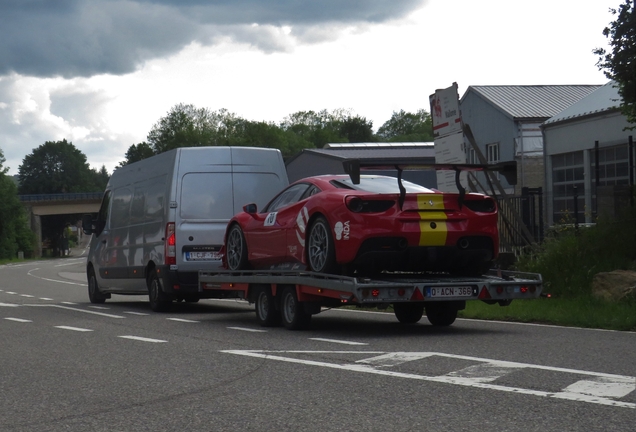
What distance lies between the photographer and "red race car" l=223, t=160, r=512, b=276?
10953mm

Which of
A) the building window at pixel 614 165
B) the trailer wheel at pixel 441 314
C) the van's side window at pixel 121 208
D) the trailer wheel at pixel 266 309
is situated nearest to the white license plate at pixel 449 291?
the trailer wheel at pixel 441 314

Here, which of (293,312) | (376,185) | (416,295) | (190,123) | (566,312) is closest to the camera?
(416,295)

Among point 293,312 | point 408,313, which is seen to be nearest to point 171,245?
point 293,312

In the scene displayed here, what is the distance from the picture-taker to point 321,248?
1151 centimetres

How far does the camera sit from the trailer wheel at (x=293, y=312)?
11.9 m

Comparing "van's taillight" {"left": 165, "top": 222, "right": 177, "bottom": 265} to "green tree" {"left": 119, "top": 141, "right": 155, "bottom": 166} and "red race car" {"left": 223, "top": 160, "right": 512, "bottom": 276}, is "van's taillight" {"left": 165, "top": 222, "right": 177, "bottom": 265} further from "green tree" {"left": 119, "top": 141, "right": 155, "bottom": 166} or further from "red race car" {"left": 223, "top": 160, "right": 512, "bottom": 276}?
"green tree" {"left": 119, "top": 141, "right": 155, "bottom": 166}

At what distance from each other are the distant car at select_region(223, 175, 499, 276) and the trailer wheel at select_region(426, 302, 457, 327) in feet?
1.97

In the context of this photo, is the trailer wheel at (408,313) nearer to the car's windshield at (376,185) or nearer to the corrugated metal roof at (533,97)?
the car's windshield at (376,185)

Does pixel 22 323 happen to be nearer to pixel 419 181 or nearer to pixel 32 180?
pixel 419 181

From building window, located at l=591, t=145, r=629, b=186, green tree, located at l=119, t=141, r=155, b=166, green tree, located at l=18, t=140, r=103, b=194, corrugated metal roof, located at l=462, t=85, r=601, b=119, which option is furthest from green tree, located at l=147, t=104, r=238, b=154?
building window, located at l=591, t=145, r=629, b=186

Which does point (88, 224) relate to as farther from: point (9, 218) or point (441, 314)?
point (9, 218)

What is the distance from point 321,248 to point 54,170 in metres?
150

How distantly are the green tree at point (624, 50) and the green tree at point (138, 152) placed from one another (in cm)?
12825

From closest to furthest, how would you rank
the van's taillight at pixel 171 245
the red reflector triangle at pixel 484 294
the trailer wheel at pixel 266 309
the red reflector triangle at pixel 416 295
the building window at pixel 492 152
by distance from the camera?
the red reflector triangle at pixel 416 295
the red reflector triangle at pixel 484 294
the trailer wheel at pixel 266 309
the van's taillight at pixel 171 245
the building window at pixel 492 152
